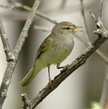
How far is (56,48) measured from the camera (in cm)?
358

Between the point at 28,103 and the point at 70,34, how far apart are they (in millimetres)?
1669

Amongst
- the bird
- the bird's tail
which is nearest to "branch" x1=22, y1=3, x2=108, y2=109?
the bird

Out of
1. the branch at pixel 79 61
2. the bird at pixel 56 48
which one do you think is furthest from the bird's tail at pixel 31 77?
the branch at pixel 79 61

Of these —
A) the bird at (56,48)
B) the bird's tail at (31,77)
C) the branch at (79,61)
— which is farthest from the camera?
the bird's tail at (31,77)

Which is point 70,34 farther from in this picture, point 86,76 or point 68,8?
point 86,76

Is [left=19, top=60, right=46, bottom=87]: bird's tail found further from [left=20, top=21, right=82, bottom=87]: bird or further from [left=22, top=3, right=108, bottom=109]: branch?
[left=22, top=3, right=108, bottom=109]: branch

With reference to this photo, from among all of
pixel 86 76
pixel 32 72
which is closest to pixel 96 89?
pixel 86 76

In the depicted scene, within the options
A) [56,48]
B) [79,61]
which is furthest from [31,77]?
[79,61]

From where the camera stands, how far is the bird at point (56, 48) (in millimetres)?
3535

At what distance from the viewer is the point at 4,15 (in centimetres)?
634

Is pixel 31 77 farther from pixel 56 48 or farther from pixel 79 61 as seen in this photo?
pixel 79 61

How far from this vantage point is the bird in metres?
3.54

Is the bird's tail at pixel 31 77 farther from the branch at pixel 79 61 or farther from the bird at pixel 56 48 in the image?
the branch at pixel 79 61

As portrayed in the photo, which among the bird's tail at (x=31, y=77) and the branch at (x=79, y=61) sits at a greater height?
the bird's tail at (x=31, y=77)
